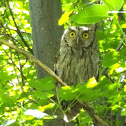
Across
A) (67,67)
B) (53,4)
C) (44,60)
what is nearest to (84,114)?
(67,67)

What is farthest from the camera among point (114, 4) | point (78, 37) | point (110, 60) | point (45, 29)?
point (78, 37)

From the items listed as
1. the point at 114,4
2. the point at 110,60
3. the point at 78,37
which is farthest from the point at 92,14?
the point at 78,37

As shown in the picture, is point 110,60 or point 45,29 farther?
point 45,29

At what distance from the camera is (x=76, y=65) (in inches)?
73.7

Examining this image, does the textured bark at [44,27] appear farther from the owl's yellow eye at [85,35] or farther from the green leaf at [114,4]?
the green leaf at [114,4]

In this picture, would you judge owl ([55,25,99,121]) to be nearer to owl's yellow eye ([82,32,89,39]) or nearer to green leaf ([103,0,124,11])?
owl's yellow eye ([82,32,89,39])

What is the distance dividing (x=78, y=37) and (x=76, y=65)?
0.21 meters

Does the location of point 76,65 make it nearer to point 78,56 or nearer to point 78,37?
point 78,56

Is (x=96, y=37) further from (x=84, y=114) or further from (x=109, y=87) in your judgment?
(x=109, y=87)

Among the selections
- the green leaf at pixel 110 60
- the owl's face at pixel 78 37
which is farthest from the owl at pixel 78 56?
the green leaf at pixel 110 60

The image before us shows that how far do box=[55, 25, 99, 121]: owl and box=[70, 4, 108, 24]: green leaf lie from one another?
1.12 metres

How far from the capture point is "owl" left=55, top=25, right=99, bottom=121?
1793 millimetres

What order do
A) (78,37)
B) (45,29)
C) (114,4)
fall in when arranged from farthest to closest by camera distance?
1. (78,37)
2. (45,29)
3. (114,4)

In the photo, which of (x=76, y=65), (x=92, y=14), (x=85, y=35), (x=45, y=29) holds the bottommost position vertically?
(x=76, y=65)
